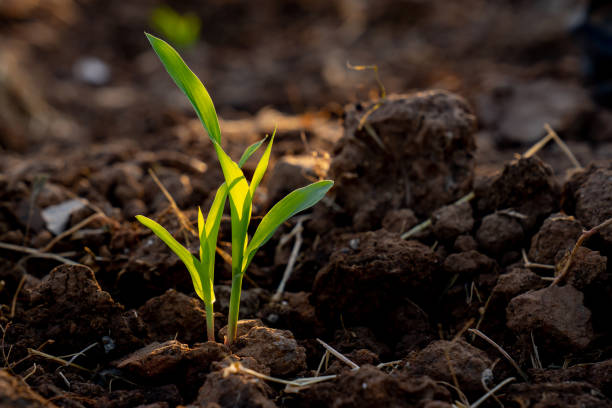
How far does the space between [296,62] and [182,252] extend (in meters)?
4.12

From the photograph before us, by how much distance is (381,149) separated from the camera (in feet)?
6.09

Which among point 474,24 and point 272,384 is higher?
point 474,24

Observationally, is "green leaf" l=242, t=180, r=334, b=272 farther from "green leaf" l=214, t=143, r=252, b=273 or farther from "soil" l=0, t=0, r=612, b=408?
"soil" l=0, t=0, r=612, b=408

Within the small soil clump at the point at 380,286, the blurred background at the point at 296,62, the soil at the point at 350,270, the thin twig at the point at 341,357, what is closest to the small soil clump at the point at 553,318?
the soil at the point at 350,270

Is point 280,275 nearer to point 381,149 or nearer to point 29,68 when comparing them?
point 381,149

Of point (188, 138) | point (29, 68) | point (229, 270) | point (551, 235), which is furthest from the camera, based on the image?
point (29, 68)

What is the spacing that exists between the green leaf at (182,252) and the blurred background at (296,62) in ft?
3.56

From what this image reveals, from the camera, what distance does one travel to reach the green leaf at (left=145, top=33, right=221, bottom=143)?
46.4 inches

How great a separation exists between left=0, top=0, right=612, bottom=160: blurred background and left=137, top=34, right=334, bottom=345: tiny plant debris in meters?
0.96

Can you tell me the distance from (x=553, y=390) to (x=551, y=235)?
1.49 ft

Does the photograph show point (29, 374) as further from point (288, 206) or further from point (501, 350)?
point (501, 350)

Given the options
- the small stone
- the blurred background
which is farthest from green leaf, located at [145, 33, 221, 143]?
the small stone

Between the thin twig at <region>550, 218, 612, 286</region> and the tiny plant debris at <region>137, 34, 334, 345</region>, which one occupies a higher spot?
the tiny plant debris at <region>137, 34, 334, 345</region>

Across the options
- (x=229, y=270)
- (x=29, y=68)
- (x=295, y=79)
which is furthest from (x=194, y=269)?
(x=29, y=68)
